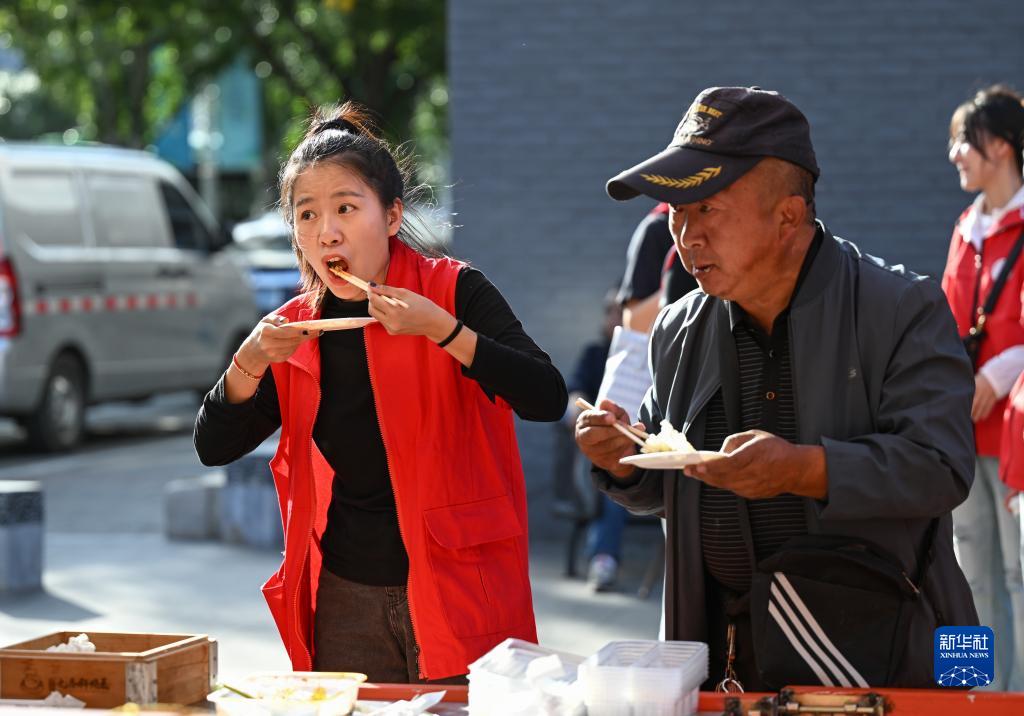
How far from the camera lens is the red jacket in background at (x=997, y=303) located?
5336mm

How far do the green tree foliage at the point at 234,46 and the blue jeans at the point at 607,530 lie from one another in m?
10.1

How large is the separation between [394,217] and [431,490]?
65 cm

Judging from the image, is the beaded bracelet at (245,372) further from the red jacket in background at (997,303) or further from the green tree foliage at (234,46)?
the green tree foliage at (234,46)

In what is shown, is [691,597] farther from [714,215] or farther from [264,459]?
[264,459]

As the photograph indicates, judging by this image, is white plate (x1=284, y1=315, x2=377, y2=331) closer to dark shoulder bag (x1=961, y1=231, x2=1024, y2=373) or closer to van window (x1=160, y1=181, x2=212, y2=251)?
dark shoulder bag (x1=961, y1=231, x2=1024, y2=373)

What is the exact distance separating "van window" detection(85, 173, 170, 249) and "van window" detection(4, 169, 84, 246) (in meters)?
0.29

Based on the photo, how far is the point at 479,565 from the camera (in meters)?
3.32

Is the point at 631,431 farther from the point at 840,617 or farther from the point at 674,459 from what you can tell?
the point at 840,617

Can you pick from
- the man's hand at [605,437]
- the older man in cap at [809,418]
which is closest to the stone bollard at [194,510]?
the man's hand at [605,437]

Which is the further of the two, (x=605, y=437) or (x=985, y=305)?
(x=985, y=305)

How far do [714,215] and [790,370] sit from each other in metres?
0.35

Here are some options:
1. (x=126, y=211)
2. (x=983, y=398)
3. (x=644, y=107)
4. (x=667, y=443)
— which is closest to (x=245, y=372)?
(x=667, y=443)

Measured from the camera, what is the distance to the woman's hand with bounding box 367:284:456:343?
10.3ft

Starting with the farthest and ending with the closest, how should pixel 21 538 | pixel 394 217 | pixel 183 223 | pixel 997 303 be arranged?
pixel 183 223 → pixel 21 538 → pixel 997 303 → pixel 394 217
